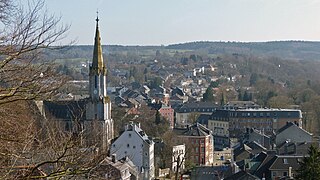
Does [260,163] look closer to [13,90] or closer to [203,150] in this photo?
[203,150]

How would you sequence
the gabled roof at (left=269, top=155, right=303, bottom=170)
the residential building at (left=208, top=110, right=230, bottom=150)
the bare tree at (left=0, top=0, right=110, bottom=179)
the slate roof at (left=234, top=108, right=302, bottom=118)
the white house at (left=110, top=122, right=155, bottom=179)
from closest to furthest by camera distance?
the bare tree at (left=0, top=0, right=110, bottom=179)
the gabled roof at (left=269, top=155, right=303, bottom=170)
the white house at (left=110, top=122, right=155, bottom=179)
the slate roof at (left=234, top=108, right=302, bottom=118)
the residential building at (left=208, top=110, right=230, bottom=150)

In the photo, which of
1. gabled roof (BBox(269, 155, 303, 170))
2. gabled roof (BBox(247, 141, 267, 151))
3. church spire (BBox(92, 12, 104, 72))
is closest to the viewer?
gabled roof (BBox(269, 155, 303, 170))

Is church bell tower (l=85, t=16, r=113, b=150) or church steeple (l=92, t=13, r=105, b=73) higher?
church steeple (l=92, t=13, r=105, b=73)

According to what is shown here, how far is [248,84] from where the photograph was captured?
118 metres

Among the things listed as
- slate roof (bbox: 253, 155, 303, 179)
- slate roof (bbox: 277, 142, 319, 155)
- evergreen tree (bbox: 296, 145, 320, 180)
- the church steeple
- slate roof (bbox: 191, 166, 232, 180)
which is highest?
the church steeple

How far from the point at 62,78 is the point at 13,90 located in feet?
4.20

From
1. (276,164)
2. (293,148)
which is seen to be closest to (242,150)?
(293,148)

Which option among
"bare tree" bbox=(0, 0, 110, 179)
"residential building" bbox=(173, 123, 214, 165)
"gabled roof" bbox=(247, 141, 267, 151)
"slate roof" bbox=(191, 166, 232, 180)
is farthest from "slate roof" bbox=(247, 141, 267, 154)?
"bare tree" bbox=(0, 0, 110, 179)

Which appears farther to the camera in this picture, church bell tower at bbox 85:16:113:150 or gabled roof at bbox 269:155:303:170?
church bell tower at bbox 85:16:113:150

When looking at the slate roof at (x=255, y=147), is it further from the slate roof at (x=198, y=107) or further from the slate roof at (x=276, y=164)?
the slate roof at (x=198, y=107)

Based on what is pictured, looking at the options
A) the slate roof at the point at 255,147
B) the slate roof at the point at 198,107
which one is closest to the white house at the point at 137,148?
the slate roof at the point at 255,147

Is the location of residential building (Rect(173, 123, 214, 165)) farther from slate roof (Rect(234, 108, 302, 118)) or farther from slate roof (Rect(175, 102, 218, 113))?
slate roof (Rect(175, 102, 218, 113))

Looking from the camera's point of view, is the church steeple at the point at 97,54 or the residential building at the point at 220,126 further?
the residential building at the point at 220,126

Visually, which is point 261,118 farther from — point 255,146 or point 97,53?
point 97,53
